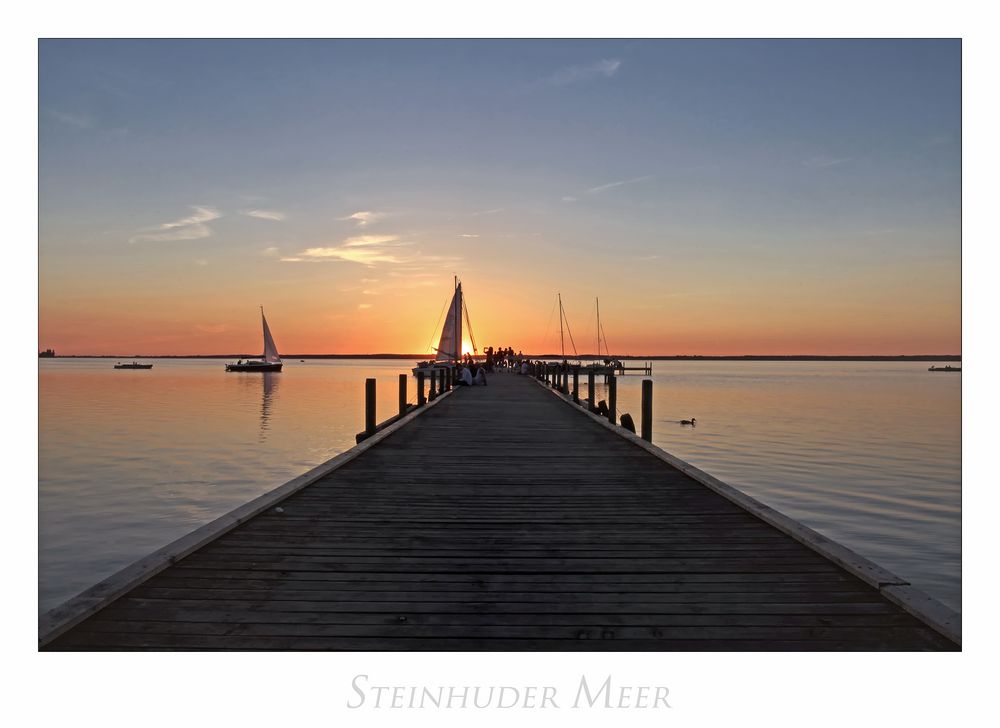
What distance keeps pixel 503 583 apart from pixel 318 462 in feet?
48.7

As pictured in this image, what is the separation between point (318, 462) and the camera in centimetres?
1819

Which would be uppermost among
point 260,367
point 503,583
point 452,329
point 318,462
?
point 452,329

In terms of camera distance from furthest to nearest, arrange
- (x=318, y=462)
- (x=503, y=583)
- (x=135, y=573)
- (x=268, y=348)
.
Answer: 1. (x=268, y=348)
2. (x=318, y=462)
3. (x=503, y=583)
4. (x=135, y=573)

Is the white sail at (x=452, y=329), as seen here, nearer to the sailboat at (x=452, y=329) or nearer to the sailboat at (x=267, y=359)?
the sailboat at (x=452, y=329)

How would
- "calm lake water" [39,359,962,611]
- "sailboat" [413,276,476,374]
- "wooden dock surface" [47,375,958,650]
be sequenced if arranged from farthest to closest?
1. "sailboat" [413,276,476,374]
2. "calm lake water" [39,359,962,611]
3. "wooden dock surface" [47,375,958,650]

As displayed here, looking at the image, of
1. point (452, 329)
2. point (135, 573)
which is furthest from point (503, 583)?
point (452, 329)

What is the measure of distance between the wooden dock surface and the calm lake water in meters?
4.06

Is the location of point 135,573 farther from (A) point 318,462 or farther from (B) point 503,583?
(A) point 318,462

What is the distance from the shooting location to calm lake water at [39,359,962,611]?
390 inches

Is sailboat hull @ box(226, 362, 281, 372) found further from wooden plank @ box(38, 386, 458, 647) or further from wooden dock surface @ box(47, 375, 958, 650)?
wooden plank @ box(38, 386, 458, 647)

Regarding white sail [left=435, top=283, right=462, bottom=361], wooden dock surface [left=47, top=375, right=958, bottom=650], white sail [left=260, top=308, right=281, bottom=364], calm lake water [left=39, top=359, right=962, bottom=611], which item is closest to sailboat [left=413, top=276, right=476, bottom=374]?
white sail [left=435, top=283, right=462, bottom=361]

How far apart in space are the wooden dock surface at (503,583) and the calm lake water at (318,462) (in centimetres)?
406
